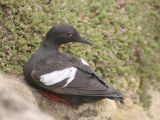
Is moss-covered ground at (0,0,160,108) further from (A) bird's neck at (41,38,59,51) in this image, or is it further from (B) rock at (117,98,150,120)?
(A) bird's neck at (41,38,59,51)

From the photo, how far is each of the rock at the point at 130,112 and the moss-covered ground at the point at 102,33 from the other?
427 millimetres

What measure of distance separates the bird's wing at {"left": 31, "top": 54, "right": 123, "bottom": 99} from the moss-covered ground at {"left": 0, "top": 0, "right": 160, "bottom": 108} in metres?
1.08

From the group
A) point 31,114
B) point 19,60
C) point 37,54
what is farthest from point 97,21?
point 31,114

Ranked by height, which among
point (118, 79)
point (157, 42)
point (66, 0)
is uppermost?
point (66, 0)

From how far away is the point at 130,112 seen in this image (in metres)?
8.06

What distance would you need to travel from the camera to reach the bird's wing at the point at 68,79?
596 cm

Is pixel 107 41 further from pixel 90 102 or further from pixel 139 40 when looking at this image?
pixel 90 102

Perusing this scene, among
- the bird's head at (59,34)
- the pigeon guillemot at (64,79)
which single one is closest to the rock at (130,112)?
the pigeon guillemot at (64,79)

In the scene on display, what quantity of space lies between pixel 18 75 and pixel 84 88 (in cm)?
119

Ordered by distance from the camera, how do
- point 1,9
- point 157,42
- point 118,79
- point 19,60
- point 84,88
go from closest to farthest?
point 84,88, point 19,60, point 1,9, point 118,79, point 157,42

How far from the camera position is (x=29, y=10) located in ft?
27.0

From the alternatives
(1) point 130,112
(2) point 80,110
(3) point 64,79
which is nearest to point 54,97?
(3) point 64,79

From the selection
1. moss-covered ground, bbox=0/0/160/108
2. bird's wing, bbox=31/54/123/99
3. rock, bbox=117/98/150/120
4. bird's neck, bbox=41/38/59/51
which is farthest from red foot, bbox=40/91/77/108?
rock, bbox=117/98/150/120

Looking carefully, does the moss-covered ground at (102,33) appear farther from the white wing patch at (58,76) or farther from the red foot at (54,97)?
the white wing patch at (58,76)
